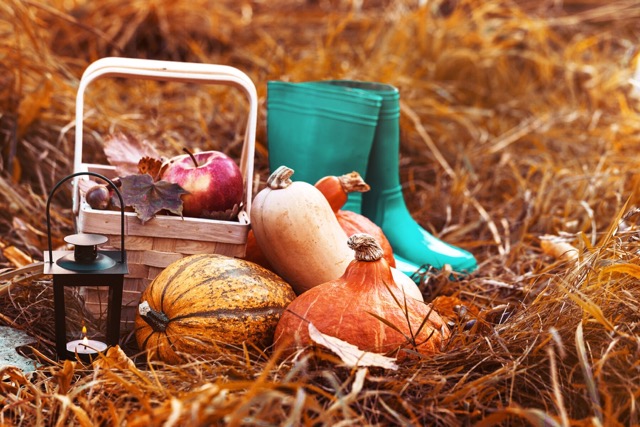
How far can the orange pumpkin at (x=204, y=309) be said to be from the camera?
1.76 meters

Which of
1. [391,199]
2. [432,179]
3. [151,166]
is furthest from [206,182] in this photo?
[432,179]

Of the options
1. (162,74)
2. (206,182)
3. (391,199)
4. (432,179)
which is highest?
(162,74)

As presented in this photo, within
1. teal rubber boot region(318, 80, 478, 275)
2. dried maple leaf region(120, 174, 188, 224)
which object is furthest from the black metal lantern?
teal rubber boot region(318, 80, 478, 275)

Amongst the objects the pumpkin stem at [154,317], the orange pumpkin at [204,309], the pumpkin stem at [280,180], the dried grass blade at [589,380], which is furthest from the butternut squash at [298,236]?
the dried grass blade at [589,380]

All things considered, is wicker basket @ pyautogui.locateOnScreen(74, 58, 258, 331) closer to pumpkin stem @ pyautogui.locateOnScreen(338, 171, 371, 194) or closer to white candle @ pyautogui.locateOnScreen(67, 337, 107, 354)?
white candle @ pyautogui.locateOnScreen(67, 337, 107, 354)

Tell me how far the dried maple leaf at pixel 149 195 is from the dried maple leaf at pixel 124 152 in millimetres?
259

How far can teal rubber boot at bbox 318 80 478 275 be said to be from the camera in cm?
276

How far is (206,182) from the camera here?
6.79ft

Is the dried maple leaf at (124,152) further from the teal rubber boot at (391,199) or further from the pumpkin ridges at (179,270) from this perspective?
the teal rubber boot at (391,199)

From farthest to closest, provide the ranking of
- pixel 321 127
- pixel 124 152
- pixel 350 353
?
1. pixel 321 127
2. pixel 124 152
3. pixel 350 353

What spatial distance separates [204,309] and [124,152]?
715 millimetres

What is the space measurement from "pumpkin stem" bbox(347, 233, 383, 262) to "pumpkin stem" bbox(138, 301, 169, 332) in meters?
0.47

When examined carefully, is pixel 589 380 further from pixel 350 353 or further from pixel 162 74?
pixel 162 74

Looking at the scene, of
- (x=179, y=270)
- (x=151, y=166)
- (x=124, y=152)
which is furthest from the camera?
(x=124, y=152)
